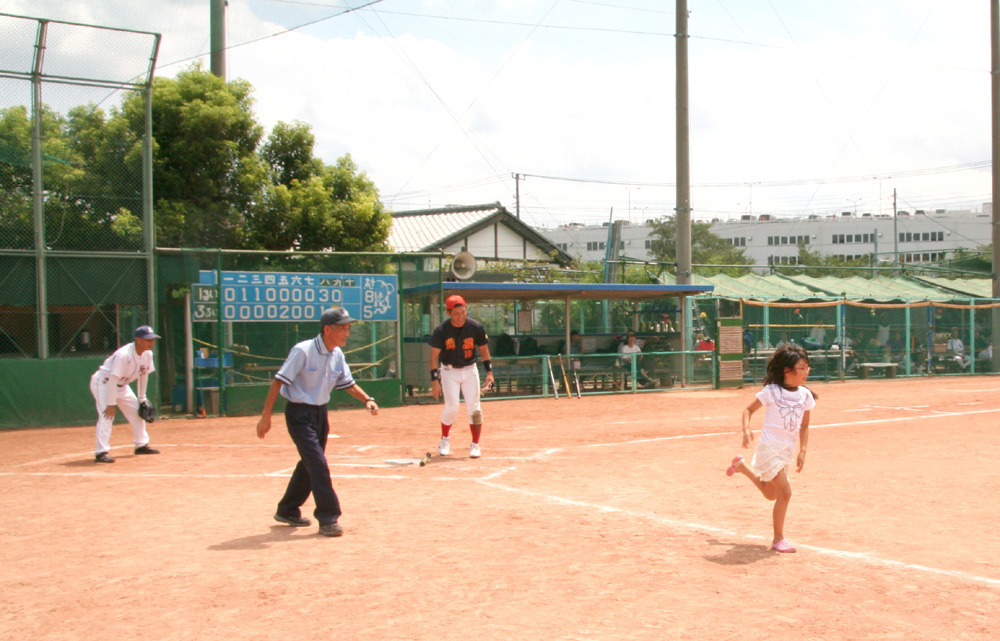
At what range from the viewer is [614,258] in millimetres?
27281

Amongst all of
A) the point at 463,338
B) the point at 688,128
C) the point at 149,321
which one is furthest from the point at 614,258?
the point at 463,338

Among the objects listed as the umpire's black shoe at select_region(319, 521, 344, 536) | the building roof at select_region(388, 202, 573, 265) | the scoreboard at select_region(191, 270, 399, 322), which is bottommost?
the umpire's black shoe at select_region(319, 521, 344, 536)

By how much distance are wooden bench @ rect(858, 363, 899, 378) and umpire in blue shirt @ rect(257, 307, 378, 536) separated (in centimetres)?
2204

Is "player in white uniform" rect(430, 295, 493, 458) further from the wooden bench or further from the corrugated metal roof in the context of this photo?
the corrugated metal roof

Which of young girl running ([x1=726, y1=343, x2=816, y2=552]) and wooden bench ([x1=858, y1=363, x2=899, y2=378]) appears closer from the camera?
young girl running ([x1=726, y1=343, x2=816, y2=552])

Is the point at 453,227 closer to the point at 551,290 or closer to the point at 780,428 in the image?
the point at 551,290

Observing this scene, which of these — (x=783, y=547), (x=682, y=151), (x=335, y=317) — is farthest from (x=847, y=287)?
(x=335, y=317)

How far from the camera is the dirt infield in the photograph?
465 centimetres

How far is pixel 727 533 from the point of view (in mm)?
6617

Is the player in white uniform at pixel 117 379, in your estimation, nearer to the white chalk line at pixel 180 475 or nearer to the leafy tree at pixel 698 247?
the white chalk line at pixel 180 475

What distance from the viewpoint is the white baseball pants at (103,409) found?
10891 mm

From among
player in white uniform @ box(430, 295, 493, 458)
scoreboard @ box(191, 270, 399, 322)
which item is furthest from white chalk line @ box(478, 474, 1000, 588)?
scoreboard @ box(191, 270, 399, 322)

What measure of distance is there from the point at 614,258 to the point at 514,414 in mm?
11605

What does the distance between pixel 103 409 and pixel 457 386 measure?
4.35 meters
